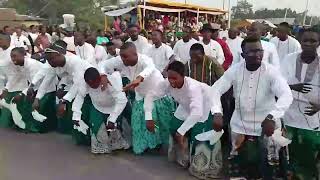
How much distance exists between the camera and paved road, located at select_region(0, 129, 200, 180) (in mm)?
5207

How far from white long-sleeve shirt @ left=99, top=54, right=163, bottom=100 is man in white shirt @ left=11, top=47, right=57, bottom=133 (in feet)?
4.73

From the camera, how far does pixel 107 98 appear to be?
5977 millimetres

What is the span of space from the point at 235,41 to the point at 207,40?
71.2 inches

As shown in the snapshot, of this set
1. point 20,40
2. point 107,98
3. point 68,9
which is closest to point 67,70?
point 107,98

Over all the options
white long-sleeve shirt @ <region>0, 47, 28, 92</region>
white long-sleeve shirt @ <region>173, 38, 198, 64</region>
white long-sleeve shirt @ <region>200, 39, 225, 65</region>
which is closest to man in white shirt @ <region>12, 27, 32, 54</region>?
white long-sleeve shirt @ <region>173, 38, 198, 64</region>

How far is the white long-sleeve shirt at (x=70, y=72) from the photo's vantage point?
6.24 metres

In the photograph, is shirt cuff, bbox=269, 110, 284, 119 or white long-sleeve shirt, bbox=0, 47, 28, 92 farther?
white long-sleeve shirt, bbox=0, 47, 28, 92

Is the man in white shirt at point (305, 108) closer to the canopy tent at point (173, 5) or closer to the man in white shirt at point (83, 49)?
the man in white shirt at point (83, 49)

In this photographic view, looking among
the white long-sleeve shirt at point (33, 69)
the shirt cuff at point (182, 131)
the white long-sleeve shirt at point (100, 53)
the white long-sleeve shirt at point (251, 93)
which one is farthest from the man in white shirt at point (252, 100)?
the white long-sleeve shirt at point (100, 53)

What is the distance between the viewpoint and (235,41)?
33.4ft

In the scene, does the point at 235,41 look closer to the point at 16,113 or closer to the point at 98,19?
the point at 16,113

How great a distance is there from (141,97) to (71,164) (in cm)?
115

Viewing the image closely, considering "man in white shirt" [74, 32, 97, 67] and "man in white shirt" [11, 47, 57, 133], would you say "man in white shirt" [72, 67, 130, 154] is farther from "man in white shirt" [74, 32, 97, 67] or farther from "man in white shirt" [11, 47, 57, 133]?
"man in white shirt" [74, 32, 97, 67]

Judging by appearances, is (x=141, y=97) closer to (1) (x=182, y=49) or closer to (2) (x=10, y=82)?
(2) (x=10, y=82)
